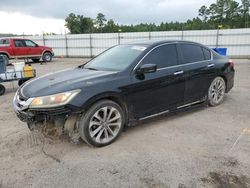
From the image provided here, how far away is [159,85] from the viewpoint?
13.8 ft

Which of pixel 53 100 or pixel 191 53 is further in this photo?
pixel 191 53

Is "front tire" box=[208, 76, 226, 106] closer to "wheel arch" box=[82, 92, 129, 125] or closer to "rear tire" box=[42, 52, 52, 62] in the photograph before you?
"wheel arch" box=[82, 92, 129, 125]

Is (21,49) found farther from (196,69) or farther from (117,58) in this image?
(196,69)

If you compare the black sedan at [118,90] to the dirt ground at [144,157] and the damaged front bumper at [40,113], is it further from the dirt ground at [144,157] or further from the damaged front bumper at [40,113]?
the dirt ground at [144,157]

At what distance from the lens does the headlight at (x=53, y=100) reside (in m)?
3.26

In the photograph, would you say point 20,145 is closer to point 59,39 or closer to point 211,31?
point 211,31

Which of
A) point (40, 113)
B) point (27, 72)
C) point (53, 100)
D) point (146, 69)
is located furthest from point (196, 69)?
point (27, 72)

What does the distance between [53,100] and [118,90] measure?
0.97m

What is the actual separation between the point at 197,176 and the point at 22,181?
2.05 meters

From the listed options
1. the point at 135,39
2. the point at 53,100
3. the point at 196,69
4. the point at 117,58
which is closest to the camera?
the point at 53,100

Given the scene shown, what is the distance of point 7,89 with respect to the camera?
27.5ft

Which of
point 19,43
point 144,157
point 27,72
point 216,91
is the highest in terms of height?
point 19,43

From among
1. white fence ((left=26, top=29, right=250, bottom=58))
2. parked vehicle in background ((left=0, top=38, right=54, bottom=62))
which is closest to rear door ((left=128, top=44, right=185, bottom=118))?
white fence ((left=26, top=29, right=250, bottom=58))

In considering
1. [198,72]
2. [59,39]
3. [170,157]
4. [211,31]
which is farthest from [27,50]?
[170,157]
